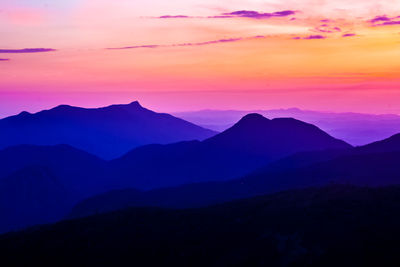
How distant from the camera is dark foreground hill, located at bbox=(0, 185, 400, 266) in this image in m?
64.4

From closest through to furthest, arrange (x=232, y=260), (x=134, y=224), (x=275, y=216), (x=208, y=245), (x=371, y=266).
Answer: (x=371, y=266) → (x=232, y=260) → (x=208, y=245) → (x=275, y=216) → (x=134, y=224)

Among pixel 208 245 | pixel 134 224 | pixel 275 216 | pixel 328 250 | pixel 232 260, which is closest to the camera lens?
pixel 328 250

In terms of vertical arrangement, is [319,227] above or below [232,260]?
above

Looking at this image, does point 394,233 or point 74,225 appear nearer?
point 394,233

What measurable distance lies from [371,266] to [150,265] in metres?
33.3

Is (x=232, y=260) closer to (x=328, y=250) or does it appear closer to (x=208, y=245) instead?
(x=208, y=245)

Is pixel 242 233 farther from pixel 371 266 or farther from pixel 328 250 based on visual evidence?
pixel 371 266

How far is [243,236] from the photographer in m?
75.2

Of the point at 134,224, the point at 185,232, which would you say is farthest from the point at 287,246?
the point at 134,224

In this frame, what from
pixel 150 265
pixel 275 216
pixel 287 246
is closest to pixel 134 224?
pixel 150 265

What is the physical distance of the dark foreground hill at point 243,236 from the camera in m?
64.4

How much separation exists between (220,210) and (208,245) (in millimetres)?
21380

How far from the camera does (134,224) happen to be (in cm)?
9338

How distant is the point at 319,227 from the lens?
235 ft
